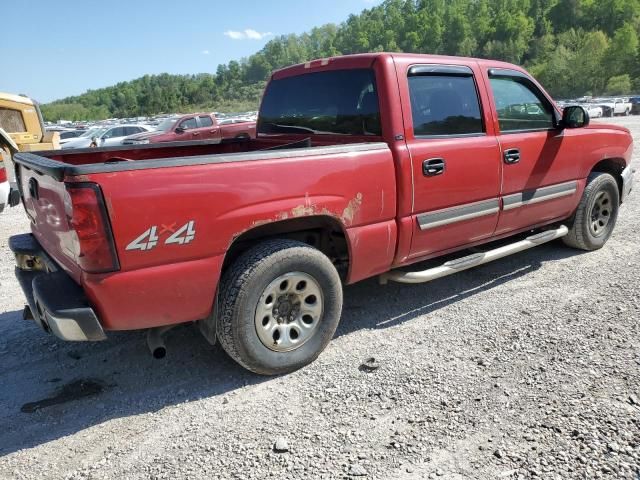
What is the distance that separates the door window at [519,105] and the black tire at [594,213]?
0.96m

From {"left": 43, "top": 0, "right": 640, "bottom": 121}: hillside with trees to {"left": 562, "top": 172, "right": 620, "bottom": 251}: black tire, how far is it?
3350 inches

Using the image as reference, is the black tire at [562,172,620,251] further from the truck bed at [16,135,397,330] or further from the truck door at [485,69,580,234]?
the truck bed at [16,135,397,330]

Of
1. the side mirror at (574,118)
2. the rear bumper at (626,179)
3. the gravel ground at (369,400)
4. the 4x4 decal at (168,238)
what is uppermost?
the side mirror at (574,118)

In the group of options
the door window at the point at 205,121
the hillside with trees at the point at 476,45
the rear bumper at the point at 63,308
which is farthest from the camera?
the hillside with trees at the point at 476,45

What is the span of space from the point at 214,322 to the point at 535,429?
1.83 m

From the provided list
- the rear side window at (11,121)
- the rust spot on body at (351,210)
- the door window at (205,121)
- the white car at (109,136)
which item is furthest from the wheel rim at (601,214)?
the white car at (109,136)

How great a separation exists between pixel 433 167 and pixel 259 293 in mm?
1560

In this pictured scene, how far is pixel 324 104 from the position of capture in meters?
3.99

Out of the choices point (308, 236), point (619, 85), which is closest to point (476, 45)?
point (619, 85)

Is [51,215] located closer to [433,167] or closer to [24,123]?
[433,167]

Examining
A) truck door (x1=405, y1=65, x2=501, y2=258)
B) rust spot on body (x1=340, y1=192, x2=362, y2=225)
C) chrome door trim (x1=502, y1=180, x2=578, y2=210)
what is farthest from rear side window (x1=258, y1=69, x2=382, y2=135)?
chrome door trim (x1=502, y1=180, x2=578, y2=210)

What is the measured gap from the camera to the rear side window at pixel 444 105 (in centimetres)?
363

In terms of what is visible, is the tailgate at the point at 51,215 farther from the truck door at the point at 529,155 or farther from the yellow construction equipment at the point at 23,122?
the yellow construction equipment at the point at 23,122

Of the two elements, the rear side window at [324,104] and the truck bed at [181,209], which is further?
the rear side window at [324,104]
